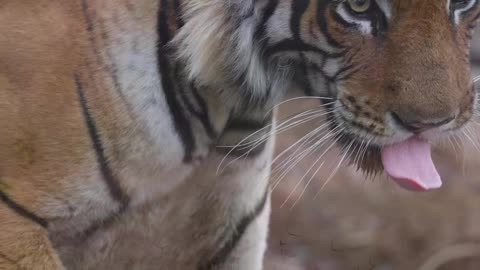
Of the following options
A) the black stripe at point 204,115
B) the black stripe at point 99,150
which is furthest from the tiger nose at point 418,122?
the black stripe at point 99,150

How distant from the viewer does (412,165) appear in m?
1.74

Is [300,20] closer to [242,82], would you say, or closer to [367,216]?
[242,82]

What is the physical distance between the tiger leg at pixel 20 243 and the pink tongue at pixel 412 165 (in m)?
0.54

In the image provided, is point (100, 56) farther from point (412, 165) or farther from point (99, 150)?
point (412, 165)

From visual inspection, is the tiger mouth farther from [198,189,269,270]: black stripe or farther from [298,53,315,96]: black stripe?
[198,189,269,270]: black stripe

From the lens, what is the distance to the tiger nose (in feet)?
5.46

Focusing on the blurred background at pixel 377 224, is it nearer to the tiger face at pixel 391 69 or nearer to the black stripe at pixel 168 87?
the black stripe at pixel 168 87

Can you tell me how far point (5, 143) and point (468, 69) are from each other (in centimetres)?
70

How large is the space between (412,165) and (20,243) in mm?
603

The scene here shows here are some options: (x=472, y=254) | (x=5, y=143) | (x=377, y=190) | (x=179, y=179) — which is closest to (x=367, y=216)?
(x=377, y=190)

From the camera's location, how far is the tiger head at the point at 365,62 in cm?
167

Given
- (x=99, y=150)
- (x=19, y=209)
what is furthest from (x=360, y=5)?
(x=19, y=209)

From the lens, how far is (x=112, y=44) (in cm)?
185

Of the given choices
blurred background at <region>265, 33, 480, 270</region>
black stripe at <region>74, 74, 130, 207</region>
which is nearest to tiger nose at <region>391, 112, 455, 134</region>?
black stripe at <region>74, 74, 130, 207</region>
